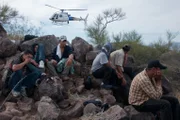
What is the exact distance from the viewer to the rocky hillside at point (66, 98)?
25.8ft

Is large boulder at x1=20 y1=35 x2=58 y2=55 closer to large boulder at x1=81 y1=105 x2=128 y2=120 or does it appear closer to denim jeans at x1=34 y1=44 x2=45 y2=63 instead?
denim jeans at x1=34 y1=44 x2=45 y2=63

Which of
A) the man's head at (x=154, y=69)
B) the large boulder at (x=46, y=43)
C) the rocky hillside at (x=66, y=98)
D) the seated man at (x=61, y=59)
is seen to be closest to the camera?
the man's head at (x=154, y=69)

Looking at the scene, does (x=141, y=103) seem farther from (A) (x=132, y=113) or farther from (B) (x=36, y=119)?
(B) (x=36, y=119)

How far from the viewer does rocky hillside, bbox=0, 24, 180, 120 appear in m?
7.87

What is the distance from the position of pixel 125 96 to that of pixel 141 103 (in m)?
2.18

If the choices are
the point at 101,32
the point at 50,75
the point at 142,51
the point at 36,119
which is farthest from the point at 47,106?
the point at 101,32

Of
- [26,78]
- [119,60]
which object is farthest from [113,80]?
[26,78]

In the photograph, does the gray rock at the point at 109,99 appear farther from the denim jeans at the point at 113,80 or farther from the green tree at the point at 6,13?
the green tree at the point at 6,13

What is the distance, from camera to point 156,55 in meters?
16.3

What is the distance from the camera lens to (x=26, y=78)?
8.70m

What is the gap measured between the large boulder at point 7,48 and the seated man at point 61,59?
142 cm

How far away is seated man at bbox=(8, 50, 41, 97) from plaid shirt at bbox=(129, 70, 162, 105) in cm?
258

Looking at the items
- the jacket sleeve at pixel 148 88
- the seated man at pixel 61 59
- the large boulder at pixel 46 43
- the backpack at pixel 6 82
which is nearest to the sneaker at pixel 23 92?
the backpack at pixel 6 82

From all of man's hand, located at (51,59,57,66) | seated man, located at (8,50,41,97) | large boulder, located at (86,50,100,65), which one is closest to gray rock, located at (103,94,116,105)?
man's hand, located at (51,59,57,66)
